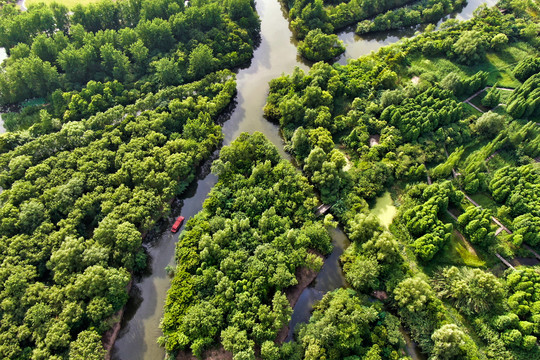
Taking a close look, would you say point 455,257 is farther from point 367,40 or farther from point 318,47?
point 367,40

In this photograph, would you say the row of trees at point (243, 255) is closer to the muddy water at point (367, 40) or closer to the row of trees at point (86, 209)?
the row of trees at point (86, 209)

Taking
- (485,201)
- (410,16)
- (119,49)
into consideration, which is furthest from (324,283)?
(410,16)

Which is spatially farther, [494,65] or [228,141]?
[494,65]

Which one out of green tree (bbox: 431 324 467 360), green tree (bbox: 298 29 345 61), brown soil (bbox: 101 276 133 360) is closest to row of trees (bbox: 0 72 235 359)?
brown soil (bbox: 101 276 133 360)

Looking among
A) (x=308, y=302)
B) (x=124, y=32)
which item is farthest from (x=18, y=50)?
(x=308, y=302)

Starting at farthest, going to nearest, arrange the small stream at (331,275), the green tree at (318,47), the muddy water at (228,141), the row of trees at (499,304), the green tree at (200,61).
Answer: the green tree at (318,47) → the green tree at (200,61) → the small stream at (331,275) → the muddy water at (228,141) → the row of trees at (499,304)

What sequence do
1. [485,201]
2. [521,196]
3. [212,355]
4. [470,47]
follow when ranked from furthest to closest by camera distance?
[470,47], [485,201], [521,196], [212,355]

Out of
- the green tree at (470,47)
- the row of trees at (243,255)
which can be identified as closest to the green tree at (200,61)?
the row of trees at (243,255)

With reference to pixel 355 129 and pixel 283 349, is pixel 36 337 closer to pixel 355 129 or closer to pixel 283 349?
pixel 283 349
